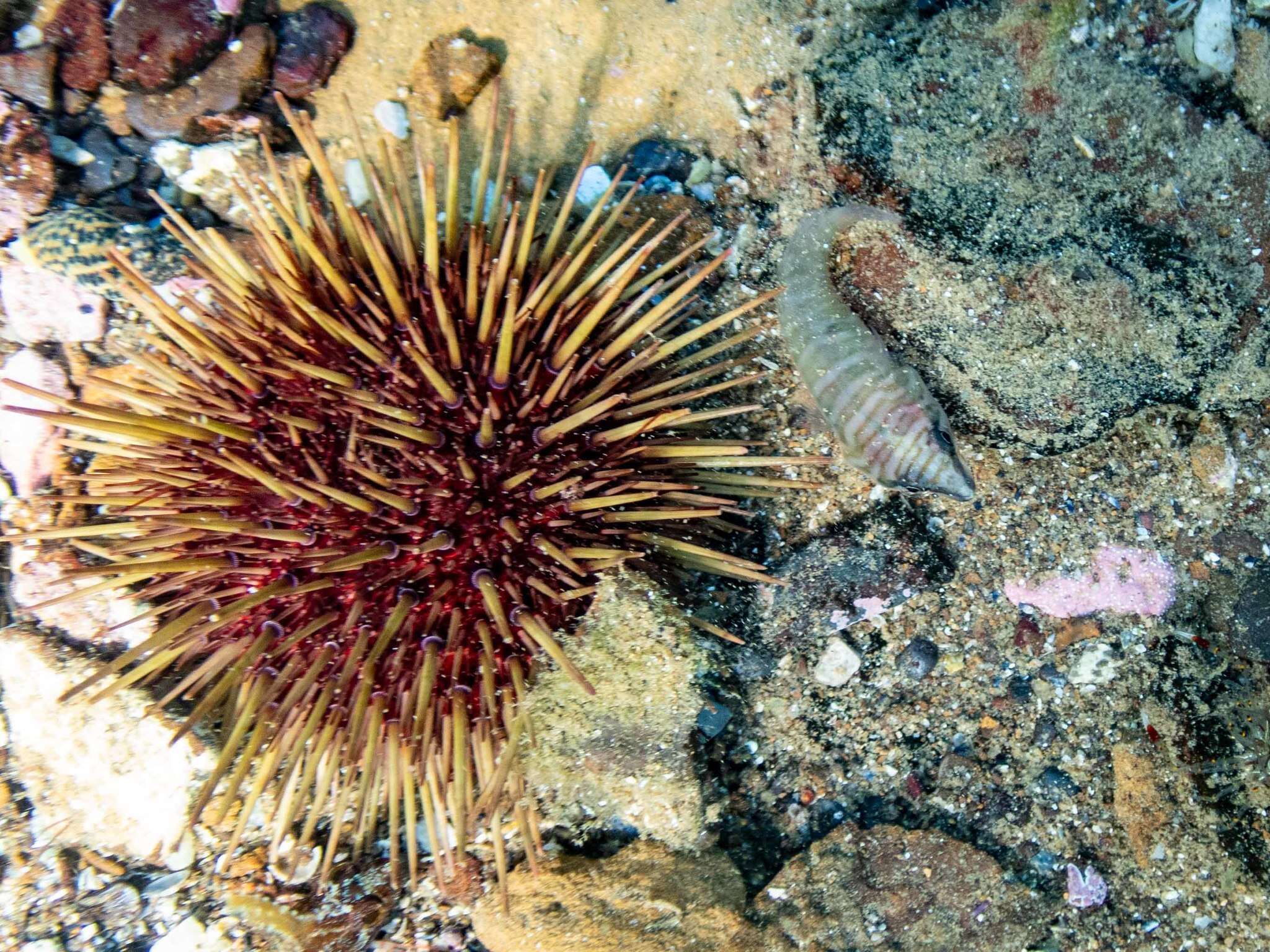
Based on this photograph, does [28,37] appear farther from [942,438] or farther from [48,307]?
[942,438]

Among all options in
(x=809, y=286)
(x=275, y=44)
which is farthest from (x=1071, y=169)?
(x=275, y=44)

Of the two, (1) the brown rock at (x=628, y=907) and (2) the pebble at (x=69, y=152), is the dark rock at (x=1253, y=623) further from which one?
(2) the pebble at (x=69, y=152)

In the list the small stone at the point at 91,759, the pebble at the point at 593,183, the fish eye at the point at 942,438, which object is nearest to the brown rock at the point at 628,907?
the small stone at the point at 91,759

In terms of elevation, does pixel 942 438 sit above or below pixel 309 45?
below

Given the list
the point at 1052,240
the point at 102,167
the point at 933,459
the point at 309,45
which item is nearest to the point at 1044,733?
the point at 933,459

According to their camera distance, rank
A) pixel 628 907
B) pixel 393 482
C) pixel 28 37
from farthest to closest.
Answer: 1. pixel 28 37
2. pixel 628 907
3. pixel 393 482

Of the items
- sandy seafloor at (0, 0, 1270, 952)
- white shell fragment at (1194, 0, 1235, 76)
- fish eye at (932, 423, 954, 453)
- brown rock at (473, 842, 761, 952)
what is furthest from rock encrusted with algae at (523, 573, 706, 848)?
white shell fragment at (1194, 0, 1235, 76)

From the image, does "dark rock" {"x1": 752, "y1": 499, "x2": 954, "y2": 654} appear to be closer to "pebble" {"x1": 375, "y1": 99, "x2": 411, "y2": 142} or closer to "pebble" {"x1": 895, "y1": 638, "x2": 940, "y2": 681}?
"pebble" {"x1": 895, "y1": 638, "x2": 940, "y2": 681}
